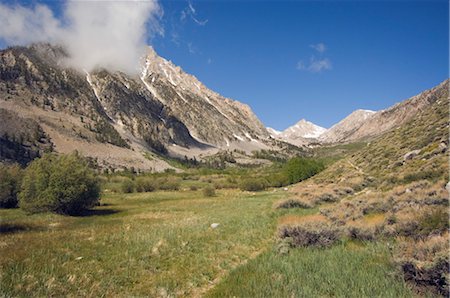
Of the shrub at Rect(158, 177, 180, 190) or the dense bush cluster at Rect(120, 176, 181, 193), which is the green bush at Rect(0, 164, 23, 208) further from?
the shrub at Rect(158, 177, 180, 190)

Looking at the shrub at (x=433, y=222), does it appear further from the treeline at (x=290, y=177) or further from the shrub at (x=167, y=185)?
the shrub at (x=167, y=185)

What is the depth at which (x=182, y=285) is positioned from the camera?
457 inches

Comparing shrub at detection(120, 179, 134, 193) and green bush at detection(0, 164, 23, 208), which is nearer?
green bush at detection(0, 164, 23, 208)

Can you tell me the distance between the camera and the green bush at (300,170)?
301 ft

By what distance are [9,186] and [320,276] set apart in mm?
49051

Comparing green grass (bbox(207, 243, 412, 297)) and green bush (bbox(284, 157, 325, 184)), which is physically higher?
green bush (bbox(284, 157, 325, 184))

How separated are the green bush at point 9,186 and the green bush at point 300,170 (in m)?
A: 67.9

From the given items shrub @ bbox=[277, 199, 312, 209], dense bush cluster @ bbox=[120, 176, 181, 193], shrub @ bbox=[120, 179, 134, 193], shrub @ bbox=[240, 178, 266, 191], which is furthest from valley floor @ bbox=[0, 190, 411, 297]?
shrub @ bbox=[240, 178, 266, 191]

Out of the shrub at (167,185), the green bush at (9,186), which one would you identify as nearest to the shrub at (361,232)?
the green bush at (9,186)

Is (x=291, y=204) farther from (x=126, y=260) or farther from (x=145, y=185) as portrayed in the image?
(x=145, y=185)

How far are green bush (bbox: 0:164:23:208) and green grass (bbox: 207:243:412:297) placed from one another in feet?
150

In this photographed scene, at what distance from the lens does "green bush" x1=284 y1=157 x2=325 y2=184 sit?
301ft

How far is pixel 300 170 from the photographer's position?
307 feet

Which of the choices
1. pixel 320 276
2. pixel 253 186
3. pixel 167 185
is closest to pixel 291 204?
pixel 320 276
